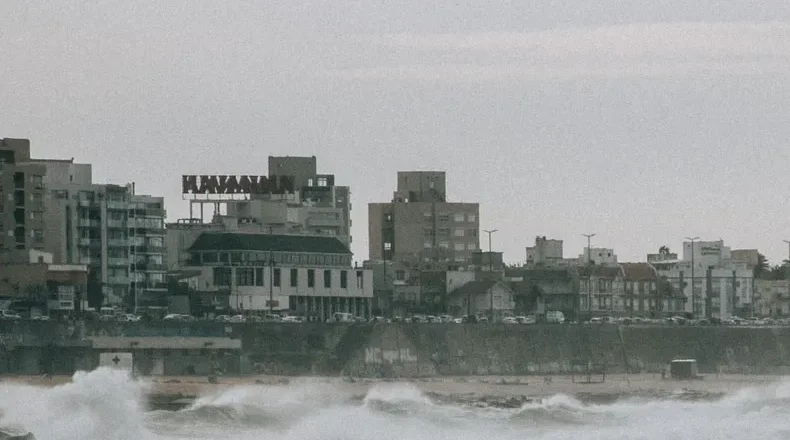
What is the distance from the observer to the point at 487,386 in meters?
133

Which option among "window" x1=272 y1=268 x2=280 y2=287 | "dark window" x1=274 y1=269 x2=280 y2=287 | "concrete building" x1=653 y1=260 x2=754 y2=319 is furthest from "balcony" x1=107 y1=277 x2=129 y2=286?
"concrete building" x1=653 y1=260 x2=754 y2=319

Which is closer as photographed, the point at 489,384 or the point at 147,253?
the point at 489,384

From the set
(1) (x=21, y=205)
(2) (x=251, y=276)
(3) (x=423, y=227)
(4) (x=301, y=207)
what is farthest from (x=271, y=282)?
(3) (x=423, y=227)

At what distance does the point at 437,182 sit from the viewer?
19925 cm

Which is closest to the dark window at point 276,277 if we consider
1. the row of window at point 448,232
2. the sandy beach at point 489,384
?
the sandy beach at point 489,384

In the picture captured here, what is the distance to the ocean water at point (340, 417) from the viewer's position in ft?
294

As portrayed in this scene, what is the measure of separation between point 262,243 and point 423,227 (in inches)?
1500

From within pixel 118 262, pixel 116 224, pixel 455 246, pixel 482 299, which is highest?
pixel 116 224

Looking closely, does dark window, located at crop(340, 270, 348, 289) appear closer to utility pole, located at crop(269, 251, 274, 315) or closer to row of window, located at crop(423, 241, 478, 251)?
utility pole, located at crop(269, 251, 274, 315)

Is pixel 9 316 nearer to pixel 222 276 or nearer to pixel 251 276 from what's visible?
pixel 222 276

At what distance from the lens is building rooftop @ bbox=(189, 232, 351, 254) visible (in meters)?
156

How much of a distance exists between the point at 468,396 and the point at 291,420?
25.6 m

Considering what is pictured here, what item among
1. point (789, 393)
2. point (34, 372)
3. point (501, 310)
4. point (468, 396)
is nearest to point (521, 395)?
point (468, 396)

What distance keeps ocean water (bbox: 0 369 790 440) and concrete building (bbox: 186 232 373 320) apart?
3771 centimetres
